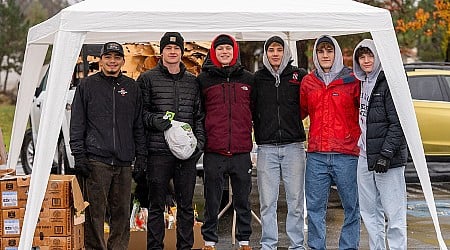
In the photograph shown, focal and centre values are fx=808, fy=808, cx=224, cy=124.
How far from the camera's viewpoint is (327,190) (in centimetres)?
735

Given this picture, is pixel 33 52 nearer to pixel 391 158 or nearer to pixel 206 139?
pixel 206 139

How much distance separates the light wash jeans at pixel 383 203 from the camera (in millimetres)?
6848

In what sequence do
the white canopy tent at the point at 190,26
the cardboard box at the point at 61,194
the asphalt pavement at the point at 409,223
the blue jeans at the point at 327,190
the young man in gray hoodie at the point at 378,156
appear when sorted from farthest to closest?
the asphalt pavement at the point at 409,223 < the blue jeans at the point at 327,190 < the cardboard box at the point at 61,194 < the young man in gray hoodie at the point at 378,156 < the white canopy tent at the point at 190,26

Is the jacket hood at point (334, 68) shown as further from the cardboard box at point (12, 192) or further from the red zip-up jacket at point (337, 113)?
the cardboard box at point (12, 192)

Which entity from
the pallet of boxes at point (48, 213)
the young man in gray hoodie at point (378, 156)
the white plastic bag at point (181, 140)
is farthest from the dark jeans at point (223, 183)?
the pallet of boxes at point (48, 213)

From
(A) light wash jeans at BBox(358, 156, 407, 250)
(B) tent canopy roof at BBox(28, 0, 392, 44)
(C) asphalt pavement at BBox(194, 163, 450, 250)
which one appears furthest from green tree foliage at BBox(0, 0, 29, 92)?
(A) light wash jeans at BBox(358, 156, 407, 250)

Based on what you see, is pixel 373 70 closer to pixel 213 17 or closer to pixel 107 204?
pixel 213 17

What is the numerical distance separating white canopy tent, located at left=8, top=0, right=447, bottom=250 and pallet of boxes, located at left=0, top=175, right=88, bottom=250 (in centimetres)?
71

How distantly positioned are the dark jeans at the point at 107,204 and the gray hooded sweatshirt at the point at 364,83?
2.12 m

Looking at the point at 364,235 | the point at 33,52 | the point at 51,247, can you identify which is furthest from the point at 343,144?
the point at 33,52

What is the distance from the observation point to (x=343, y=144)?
7.19m

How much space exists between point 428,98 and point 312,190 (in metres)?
4.91

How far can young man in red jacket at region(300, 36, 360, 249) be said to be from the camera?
7.19 m

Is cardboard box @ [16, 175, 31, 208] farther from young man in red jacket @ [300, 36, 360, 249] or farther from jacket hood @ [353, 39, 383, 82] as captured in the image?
jacket hood @ [353, 39, 383, 82]
